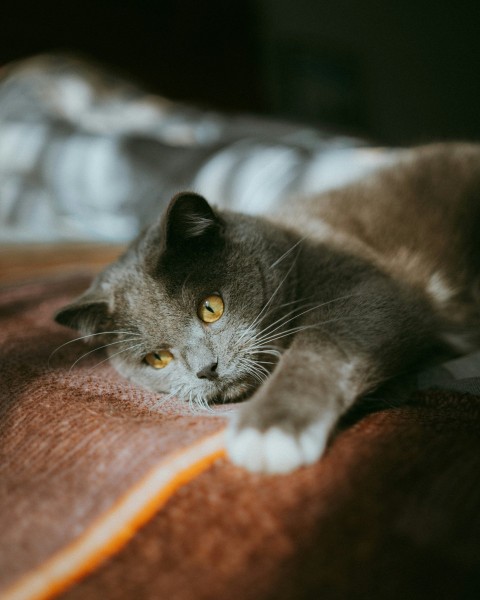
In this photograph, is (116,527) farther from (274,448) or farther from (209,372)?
(209,372)

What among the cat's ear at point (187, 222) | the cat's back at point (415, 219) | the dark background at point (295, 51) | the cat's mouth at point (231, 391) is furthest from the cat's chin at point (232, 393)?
the dark background at point (295, 51)

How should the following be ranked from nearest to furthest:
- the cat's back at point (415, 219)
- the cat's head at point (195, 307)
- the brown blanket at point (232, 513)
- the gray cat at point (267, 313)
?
the brown blanket at point (232, 513) < the gray cat at point (267, 313) < the cat's head at point (195, 307) < the cat's back at point (415, 219)

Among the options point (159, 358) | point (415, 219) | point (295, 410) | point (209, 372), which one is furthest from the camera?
point (415, 219)

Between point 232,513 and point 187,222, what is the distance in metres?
0.55

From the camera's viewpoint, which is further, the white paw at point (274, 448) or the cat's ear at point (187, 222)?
the cat's ear at point (187, 222)

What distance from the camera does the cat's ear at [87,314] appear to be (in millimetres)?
994

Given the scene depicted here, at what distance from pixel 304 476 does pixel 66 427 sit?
0.36 metres

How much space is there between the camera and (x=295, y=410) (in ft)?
2.14

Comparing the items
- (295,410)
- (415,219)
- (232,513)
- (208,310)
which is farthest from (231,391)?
(415,219)

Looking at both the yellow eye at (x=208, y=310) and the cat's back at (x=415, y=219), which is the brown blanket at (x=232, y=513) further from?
the cat's back at (x=415, y=219)

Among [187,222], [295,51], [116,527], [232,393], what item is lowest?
[232,393]

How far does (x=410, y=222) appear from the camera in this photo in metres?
1.27

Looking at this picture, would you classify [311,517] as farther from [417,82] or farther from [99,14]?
[417,82]

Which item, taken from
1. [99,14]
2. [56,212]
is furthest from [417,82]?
[56,212]
